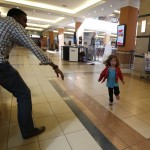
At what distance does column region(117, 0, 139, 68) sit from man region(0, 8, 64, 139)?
6.57 m

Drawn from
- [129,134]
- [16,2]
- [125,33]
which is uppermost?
[16,2]

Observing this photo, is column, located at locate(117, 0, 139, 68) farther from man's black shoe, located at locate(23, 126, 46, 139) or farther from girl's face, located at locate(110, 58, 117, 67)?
man's black shoe, located at locate(23, 126, 46, 139)

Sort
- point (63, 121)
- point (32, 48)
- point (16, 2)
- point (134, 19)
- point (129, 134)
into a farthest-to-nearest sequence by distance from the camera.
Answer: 1. point (16, 2)
2. point (134, 19)
3. point (63, 121)
4. point (129, 134)
5. point (32, 48)

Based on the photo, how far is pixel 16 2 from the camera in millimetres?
9219

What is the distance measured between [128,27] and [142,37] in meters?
1.57

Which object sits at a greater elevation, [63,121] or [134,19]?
[134,19]

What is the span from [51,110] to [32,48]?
57.2 inches

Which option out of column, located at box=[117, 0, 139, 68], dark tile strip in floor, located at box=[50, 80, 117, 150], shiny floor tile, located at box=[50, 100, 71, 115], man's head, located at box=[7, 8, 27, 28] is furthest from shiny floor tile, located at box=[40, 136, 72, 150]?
column, located at box=[117, 0, 139, 68]

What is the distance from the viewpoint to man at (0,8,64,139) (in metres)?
1.38

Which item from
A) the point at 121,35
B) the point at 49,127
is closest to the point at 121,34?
the point at 121,35

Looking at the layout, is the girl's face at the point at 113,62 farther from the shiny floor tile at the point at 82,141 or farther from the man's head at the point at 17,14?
the man's head at the point at 17,14

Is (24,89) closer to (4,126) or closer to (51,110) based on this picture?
(4,126)

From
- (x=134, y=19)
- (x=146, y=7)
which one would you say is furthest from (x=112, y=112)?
(x=134, y=19)

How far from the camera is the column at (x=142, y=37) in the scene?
18.5 ft
